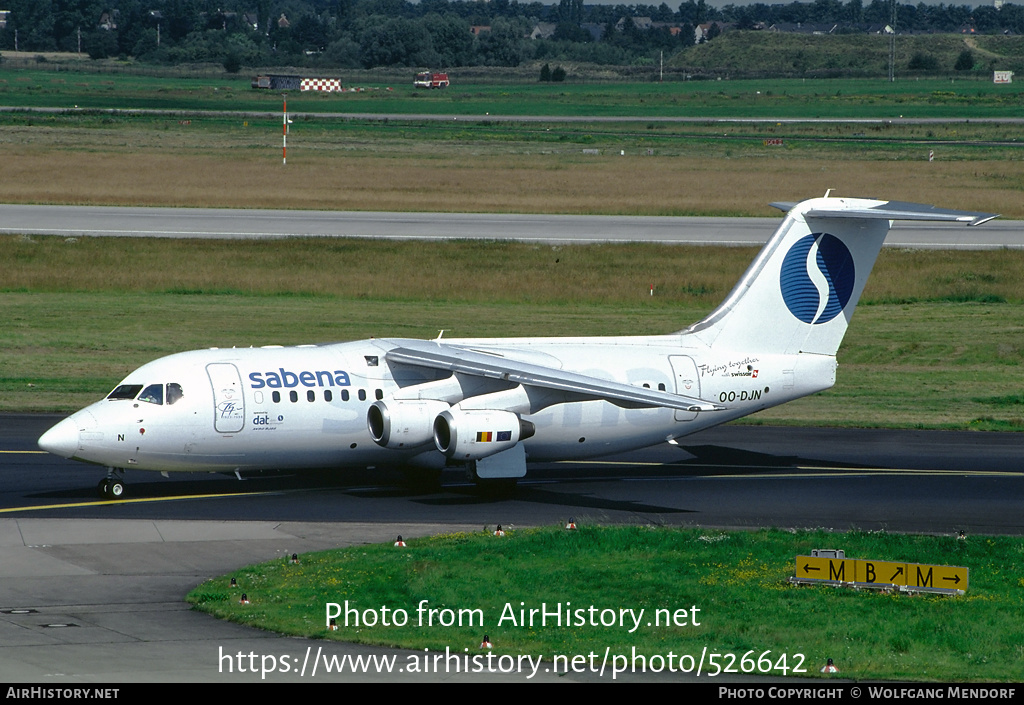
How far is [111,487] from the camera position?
86.6 ft

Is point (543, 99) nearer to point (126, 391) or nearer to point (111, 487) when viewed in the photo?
point (126, 391)

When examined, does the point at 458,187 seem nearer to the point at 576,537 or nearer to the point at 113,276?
the point at 113,276

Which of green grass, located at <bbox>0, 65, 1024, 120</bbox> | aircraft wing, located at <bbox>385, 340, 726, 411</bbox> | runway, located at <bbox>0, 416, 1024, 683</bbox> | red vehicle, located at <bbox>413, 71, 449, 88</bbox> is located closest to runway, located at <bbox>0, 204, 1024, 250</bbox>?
runway, located at <bbox>0, 416, 1024, 683</bbox>

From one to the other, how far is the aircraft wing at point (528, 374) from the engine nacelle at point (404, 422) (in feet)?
3.10

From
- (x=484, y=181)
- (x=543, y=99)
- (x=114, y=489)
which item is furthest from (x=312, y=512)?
(x=543, y=99)

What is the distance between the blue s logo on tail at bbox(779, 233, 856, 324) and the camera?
29969mm

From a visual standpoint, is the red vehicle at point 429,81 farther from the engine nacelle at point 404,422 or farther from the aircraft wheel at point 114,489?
the aircraft wheel at point 114,489

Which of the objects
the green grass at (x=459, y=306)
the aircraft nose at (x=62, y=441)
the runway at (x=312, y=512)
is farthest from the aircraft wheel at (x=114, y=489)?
the green grass at (x=459, y=306)

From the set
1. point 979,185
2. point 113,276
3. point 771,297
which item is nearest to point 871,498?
point 771,297

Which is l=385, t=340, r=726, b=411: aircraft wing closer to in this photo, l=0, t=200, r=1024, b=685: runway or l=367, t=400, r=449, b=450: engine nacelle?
l=367, t=400, r=449, b=450: engine nacelle

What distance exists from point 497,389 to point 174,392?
21.3 ft

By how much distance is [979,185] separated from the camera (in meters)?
80.2

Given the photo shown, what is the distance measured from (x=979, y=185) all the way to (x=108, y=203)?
5035 centimetres

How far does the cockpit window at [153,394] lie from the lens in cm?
2591
